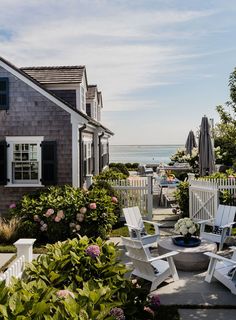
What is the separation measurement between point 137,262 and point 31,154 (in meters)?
7.25

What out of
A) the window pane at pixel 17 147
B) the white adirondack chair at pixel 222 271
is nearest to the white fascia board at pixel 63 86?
the window pane at pixel 17 147

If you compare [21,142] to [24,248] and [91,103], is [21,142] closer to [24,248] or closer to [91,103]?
[91,103]

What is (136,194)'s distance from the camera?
12812 mm

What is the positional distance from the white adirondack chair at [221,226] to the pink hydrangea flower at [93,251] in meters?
5.00

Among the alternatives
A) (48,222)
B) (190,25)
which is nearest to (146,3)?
(190,25)

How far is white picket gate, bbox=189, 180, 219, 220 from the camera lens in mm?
11203

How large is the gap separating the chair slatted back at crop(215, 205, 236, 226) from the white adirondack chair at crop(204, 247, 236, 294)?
2194mm

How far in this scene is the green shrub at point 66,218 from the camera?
996 centimetres

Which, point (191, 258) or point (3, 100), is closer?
point (191, 258)

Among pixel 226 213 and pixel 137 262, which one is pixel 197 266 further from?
pixel 226 213

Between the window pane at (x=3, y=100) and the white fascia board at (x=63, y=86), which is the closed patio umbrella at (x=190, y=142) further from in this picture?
the window pane at (x=3, y=100)

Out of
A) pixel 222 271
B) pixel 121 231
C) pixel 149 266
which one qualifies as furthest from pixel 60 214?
pixel 222 271

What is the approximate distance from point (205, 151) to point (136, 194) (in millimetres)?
3033

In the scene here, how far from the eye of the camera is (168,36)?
9680mm
